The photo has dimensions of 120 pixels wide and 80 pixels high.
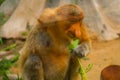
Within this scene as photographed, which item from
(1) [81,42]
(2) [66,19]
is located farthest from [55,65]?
(2) [66,19]

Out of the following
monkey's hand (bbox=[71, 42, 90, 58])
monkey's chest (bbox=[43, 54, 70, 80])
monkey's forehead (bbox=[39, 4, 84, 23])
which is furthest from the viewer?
monkey's chest (bbox=[43, 54, 70, 80])

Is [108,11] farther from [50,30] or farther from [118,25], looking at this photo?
[50,30]

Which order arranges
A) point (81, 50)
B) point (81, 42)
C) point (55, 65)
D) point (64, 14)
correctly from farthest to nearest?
point (55, 65), point (81, 42), point (81, 50), point (64, 14)

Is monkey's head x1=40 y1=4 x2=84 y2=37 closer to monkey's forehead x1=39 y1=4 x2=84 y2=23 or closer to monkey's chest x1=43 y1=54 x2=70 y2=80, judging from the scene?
monkey's forehead x1=39 y1=4 x2=84 y2=23

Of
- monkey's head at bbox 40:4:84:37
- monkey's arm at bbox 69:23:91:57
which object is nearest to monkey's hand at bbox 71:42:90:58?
monkey's arm at bbox 69:23:91:57

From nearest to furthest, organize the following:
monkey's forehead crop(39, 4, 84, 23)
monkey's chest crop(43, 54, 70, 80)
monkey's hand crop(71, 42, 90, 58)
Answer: monkey's forehead crop(39, 4, 84, 23) → monkey's hand crop(71, 42, 90, 58) → monkey's chest crop(43, 54, 70, 80)

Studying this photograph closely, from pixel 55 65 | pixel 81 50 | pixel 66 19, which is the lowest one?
pixel 55 65

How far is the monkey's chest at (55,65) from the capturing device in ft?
15.8

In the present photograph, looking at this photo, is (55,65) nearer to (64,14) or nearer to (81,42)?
(81,42)

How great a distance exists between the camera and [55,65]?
486 cm

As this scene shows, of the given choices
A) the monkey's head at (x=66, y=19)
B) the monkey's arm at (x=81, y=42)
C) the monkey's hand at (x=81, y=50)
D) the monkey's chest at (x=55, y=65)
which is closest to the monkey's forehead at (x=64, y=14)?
the monkey's head at (x=66, y=19)

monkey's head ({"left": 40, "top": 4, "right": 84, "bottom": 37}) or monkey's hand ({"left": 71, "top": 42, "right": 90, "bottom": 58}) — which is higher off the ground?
monkey's head ({"left": 40, "top": 4, "right": 84, "bottom": 37})

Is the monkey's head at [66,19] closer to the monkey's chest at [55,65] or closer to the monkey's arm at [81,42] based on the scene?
the monkey's arm at [81,42]

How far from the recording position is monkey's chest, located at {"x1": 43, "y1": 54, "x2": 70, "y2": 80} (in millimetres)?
4824
